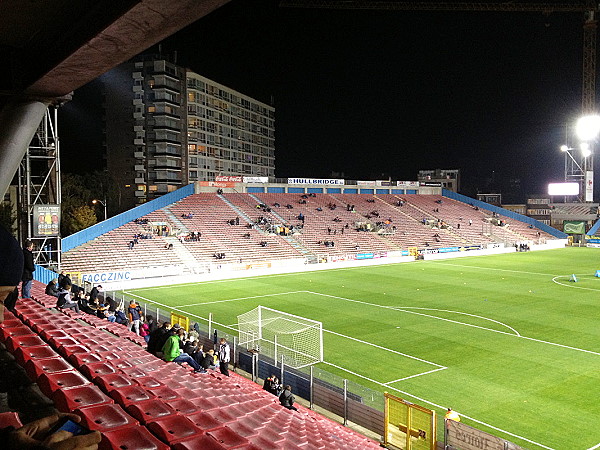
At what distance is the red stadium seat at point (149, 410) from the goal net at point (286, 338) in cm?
1084

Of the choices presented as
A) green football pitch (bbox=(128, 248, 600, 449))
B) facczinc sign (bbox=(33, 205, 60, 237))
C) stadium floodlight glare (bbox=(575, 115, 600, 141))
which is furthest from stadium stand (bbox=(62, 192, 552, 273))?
stadium floodlight glare (bbox=(575, 115, 600, 141))

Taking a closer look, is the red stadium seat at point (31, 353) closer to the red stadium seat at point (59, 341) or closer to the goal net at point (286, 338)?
the red stadium seat at point (59, 341)

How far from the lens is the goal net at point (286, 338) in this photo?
17797 mm

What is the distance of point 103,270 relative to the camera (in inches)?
1394

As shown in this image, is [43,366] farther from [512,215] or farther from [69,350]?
[512,215]

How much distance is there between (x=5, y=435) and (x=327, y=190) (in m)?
66.0

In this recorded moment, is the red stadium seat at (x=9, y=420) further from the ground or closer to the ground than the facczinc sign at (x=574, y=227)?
further from the ground

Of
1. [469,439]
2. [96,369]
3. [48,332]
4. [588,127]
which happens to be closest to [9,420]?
[96,369]

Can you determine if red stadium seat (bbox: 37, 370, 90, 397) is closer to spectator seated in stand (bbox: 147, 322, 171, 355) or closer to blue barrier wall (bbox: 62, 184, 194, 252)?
spectator seated in stand (bbox: 147, 322, 171, 355)

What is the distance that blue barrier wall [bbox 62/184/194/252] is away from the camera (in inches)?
1483

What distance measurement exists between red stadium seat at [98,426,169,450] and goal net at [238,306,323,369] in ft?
39.3

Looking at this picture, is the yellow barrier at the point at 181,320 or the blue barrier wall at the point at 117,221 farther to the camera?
the blue barrier wall at the point at 117,221

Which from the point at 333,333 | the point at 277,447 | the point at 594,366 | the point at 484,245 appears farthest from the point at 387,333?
the point at 484,245

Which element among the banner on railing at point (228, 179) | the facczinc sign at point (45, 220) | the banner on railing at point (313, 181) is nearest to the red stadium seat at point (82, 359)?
the facczinc sign at point (45, 220)
